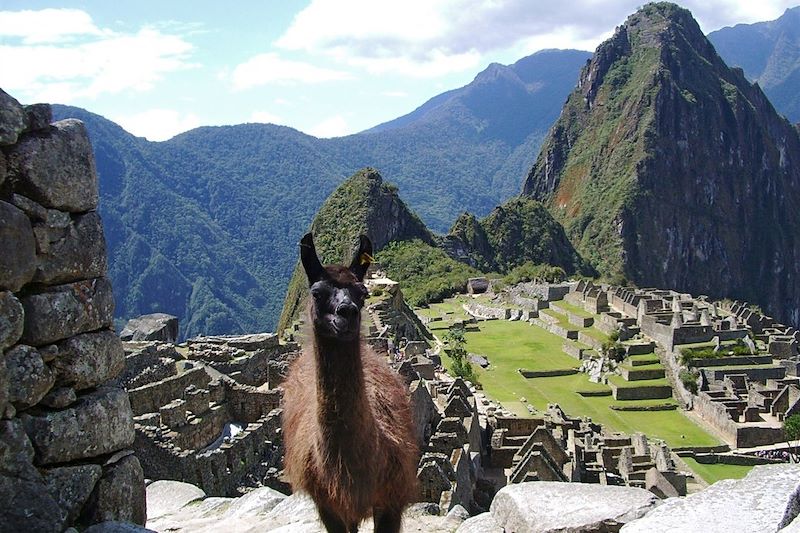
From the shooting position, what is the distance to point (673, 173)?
137 metres

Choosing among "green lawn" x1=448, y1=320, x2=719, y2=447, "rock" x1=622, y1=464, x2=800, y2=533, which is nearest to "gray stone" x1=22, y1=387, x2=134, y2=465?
"rock" x1=622, y1=464, x2=800, y2=533

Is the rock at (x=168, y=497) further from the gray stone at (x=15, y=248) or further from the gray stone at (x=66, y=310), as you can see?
the gray stone at (x=15, y=248)

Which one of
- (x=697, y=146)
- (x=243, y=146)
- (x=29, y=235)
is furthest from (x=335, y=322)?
(x=697, y=146)

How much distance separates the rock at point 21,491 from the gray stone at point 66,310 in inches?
18.8

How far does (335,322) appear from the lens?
12.8 feet

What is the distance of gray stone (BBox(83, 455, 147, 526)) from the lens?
4121 millimetres

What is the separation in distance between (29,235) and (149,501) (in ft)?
12.4

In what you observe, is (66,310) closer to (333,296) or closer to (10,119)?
(10,119)

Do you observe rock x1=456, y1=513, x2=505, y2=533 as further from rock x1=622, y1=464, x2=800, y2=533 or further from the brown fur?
rock x1=622, y1=464, x2=800, y2=533

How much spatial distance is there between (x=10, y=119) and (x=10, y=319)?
0.97 m

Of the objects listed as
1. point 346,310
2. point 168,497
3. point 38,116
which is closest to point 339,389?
point 346,310

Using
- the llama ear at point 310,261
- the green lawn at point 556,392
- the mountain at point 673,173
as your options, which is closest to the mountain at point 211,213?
the green lawn at point 556,392

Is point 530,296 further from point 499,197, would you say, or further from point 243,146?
point 499,197

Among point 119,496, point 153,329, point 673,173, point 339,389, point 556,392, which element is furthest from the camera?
point 673,173
